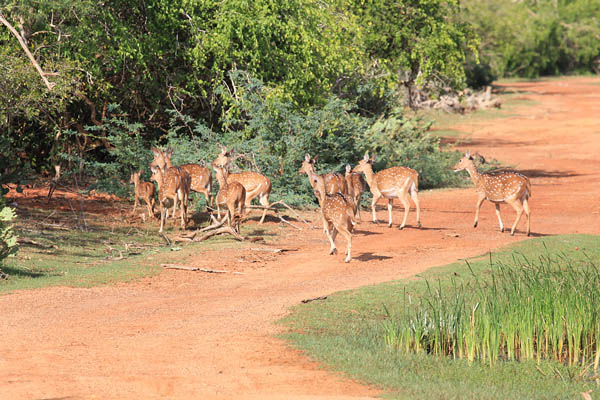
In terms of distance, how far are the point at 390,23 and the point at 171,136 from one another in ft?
23.9

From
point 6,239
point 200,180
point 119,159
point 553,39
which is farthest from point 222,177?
point 553,39

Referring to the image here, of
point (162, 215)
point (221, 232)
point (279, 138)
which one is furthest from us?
point (279, 138)

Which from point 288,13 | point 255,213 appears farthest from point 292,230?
point 288,13

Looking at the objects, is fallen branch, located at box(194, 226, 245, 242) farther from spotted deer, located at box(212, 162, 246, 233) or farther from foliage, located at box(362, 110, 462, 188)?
foliage, located at box(362, 110, 462, 188)

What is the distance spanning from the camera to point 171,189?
17812mm

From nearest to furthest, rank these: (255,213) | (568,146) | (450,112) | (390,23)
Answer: (255,213), (390,23), (568,146), (450,112)

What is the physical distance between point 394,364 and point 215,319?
2790 millimetres

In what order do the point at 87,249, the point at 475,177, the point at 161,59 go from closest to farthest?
the point at 87,249, the point at 475,177, the point at 161,59

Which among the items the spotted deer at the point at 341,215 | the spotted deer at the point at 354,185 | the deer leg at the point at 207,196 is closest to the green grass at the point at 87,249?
the deer leg at the point at 207,196

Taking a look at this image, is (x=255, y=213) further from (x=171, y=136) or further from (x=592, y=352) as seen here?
(x=592, y=352)

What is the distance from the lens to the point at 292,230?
1883 cm

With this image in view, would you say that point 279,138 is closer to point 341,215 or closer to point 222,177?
point 222,177

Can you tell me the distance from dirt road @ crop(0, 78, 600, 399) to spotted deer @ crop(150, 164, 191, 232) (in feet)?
6.97

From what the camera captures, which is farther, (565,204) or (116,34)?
(565,204)
